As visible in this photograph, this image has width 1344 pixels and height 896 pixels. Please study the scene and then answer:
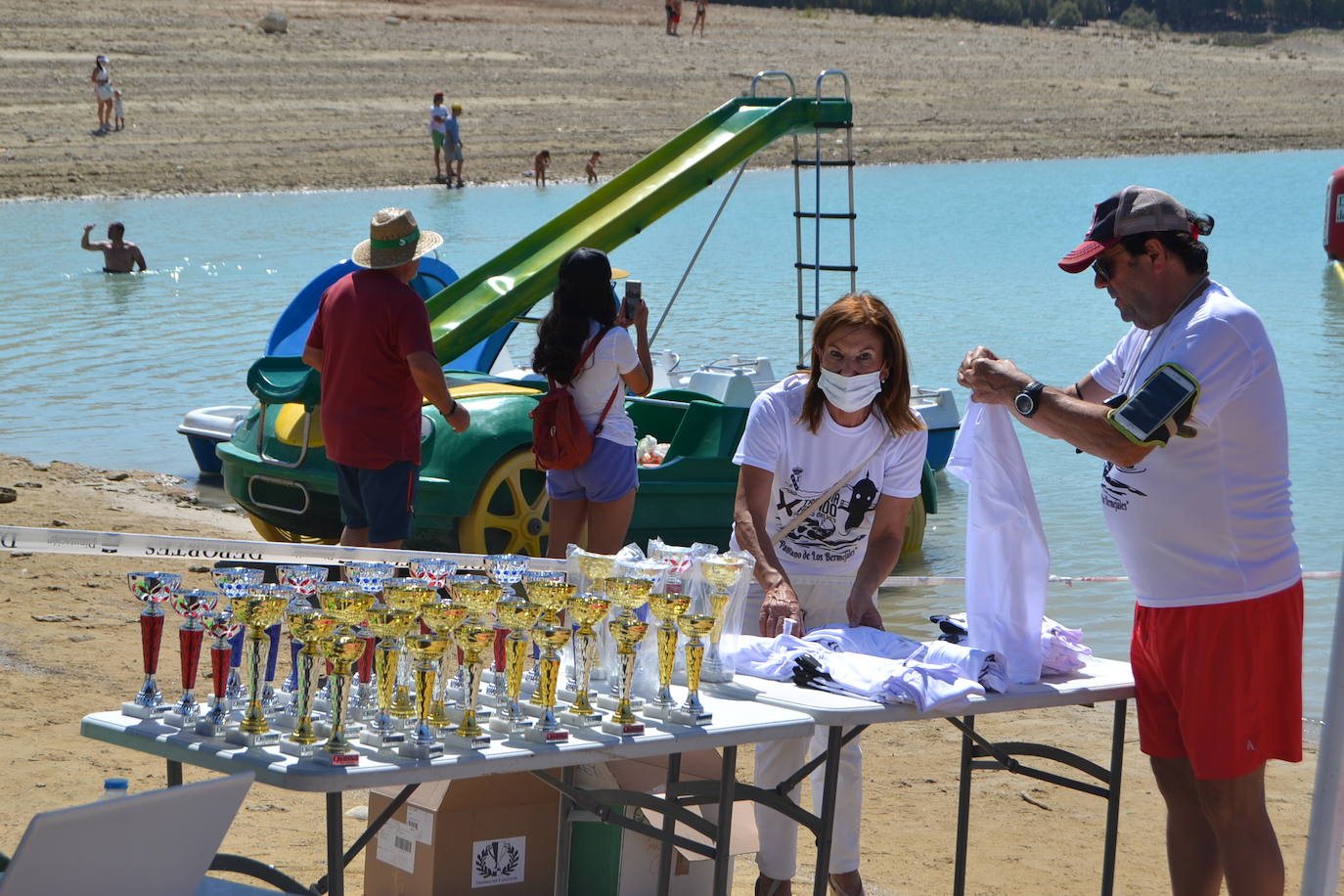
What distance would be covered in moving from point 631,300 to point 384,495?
4.32 feet

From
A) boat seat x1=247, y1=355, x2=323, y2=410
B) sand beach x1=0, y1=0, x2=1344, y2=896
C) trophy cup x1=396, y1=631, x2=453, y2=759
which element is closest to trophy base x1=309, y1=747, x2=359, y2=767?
trophy cup x1=396, y1=631, x2=453, y2=759

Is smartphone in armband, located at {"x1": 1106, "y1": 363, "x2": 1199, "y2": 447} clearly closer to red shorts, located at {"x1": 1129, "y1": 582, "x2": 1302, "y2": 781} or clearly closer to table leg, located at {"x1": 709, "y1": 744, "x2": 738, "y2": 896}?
red shorts, located at {"x1": 1129, "y1": 582, "x2": 1302, "y2": 781}

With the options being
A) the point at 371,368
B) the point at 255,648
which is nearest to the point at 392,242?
the point at 371,368

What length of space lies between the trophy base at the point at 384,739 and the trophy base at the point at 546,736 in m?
0.27

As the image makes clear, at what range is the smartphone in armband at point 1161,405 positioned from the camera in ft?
11.7

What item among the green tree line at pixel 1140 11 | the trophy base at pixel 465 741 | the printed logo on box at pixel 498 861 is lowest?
the printed logo on box at pixel 498 861

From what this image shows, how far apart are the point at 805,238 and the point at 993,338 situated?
36.5 ft

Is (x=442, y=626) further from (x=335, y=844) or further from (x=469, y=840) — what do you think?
(x=469, y=840)

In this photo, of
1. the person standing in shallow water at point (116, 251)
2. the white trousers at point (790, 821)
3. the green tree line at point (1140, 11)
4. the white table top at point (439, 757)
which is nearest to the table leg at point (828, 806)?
the white table top at point (439, 757)

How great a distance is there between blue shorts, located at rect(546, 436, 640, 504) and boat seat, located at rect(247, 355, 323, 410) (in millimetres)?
1977

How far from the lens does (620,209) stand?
1056 cm

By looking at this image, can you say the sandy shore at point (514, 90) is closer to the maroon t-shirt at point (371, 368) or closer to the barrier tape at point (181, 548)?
the maroon t-shirt at point (371, 368)

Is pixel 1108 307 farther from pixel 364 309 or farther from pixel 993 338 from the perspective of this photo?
pixel 364 309

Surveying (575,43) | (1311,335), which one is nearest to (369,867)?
(1311,335)
